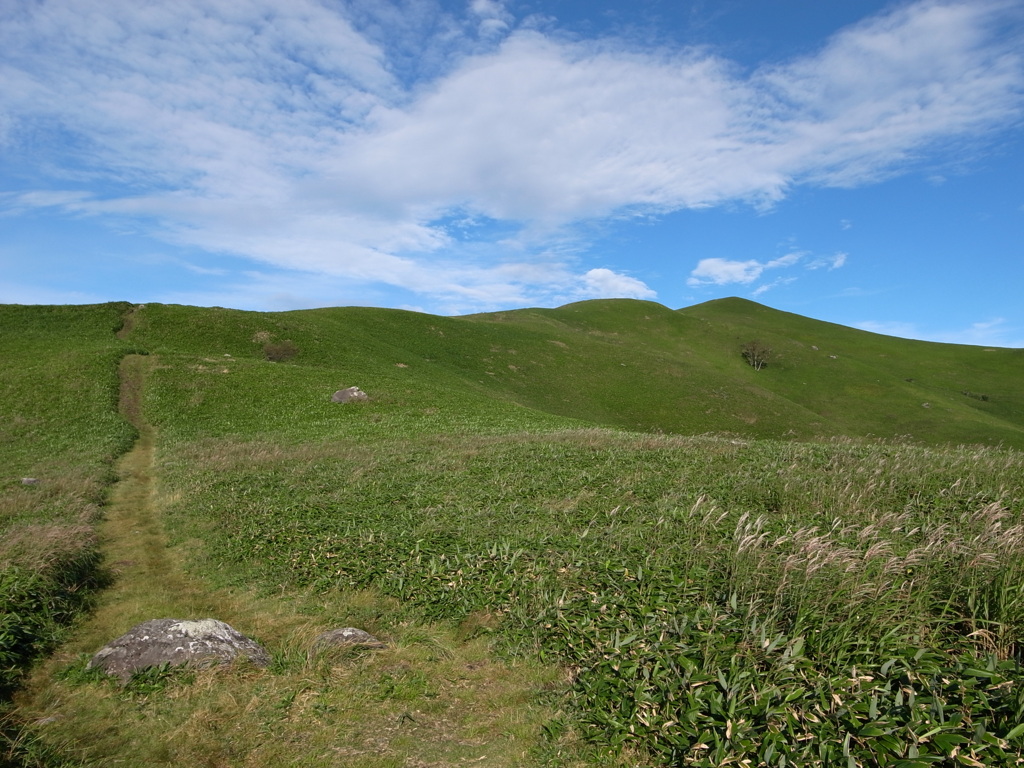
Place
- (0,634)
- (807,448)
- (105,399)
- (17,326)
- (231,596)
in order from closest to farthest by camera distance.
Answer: (0,634) < (231,596) < (807,448) < (105,399) < (17,326)

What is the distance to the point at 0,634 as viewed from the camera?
7.95m

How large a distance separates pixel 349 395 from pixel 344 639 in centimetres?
3256

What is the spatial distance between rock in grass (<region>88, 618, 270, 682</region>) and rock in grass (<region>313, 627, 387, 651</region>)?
2.55ft

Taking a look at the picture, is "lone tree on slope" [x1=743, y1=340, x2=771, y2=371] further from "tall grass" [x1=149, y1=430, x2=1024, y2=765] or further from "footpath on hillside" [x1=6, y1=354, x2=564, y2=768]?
"footpath on hillside" [x1=6, y1=354, x2=564, y2=768]

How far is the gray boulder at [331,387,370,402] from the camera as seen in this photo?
3934cm

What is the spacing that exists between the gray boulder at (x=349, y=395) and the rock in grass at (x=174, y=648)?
31.5 m

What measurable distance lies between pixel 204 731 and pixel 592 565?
584 cm

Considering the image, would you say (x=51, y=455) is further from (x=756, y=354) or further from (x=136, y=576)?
(x=756, y=354)

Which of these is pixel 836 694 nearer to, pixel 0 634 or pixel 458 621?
pixel 458 621

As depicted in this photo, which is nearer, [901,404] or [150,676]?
[150,676]

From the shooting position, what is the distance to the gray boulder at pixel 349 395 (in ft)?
129

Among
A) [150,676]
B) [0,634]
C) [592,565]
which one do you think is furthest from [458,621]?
[0,634]

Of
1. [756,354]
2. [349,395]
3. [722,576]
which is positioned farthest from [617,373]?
[722,576]

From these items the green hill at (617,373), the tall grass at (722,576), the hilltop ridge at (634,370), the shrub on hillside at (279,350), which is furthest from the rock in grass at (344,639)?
the shrub on hillside at (279,350)
